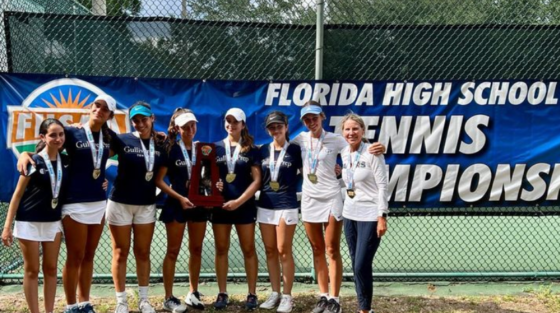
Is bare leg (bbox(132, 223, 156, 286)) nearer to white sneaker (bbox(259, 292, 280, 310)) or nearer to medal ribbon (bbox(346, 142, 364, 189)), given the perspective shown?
white sneaker (bbox(259, 292, 280, 310))

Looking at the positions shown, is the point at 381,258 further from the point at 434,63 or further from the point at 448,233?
the point at 434,63

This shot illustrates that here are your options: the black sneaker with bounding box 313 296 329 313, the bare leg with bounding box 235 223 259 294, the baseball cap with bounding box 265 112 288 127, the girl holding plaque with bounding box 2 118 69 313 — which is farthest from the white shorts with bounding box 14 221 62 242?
the black sneaker with bounding box 313 296 329 313

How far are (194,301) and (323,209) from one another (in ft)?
4.61

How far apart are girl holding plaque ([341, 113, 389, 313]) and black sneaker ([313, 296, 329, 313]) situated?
0.42 metres

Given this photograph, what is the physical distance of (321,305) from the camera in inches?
186

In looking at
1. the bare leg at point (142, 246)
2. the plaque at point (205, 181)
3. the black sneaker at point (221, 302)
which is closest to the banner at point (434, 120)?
the plaque at point (205, 181)

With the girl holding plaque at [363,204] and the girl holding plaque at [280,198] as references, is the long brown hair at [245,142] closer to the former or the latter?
the girl holding plaque at [280,198]

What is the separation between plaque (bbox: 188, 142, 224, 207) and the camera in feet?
15.0

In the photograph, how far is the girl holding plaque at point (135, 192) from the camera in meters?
4.46

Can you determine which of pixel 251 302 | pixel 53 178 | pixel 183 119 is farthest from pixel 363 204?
pixel 53 178

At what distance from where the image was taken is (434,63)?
18.9 ft

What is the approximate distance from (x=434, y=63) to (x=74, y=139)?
3642 millimetres

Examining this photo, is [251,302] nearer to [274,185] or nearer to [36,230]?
[274,185]

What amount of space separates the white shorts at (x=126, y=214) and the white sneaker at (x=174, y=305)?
763mm
